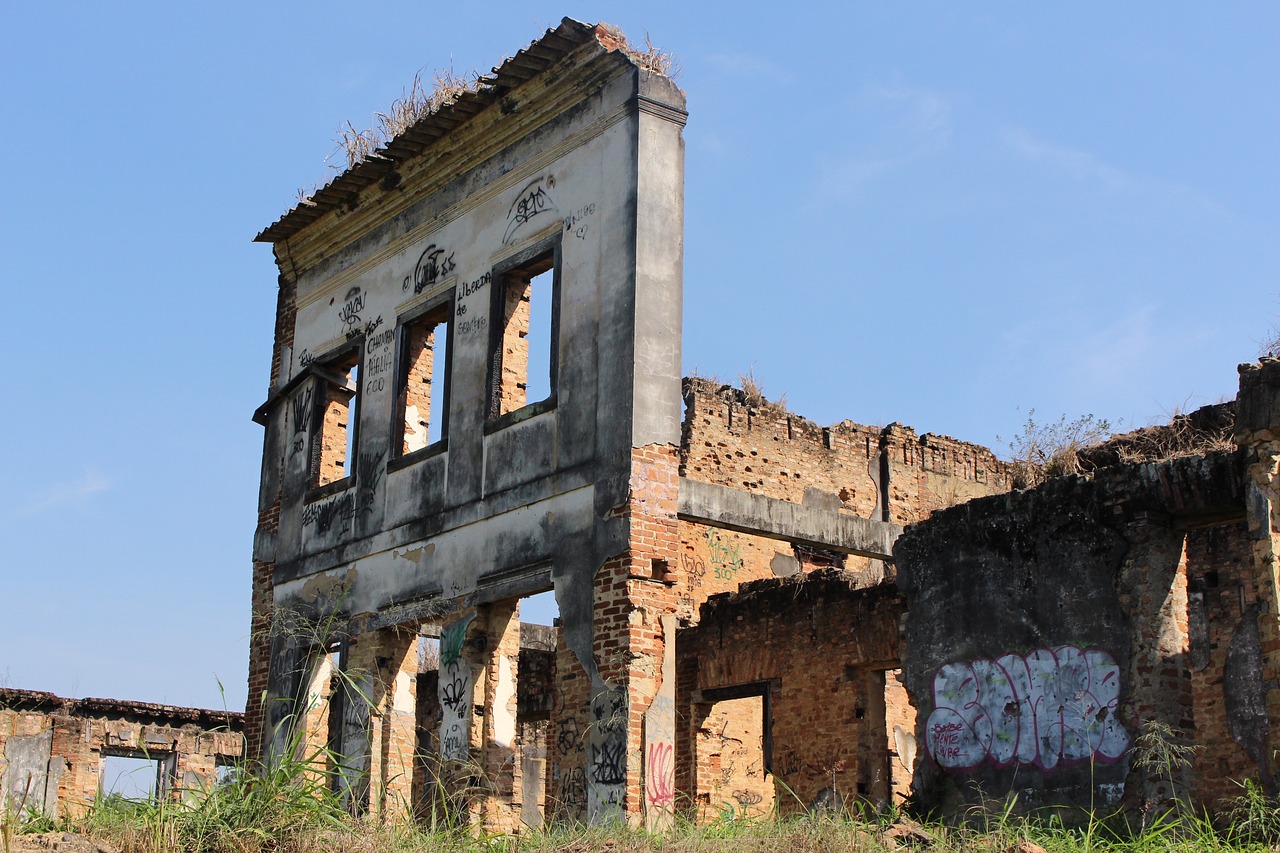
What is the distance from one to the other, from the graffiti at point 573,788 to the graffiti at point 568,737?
0.15m

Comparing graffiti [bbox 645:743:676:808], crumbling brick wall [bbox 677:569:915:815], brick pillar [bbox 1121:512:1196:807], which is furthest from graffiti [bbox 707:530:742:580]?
brick pillar [bbox 1121:512:1196:807]

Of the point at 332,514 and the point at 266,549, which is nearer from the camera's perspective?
the point at 332,514

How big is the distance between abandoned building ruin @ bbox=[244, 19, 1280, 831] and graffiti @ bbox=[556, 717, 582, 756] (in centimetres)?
6

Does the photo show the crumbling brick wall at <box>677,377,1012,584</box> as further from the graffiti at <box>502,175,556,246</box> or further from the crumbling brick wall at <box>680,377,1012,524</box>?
the graffiti at <box>502,175,556,246</box>

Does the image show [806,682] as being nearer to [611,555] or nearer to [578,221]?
[611,555]

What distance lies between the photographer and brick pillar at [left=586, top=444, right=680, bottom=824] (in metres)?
10.1

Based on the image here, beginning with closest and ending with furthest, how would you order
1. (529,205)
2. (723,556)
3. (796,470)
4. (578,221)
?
(578,221) < (529,205) < (723,556) < (796,470)

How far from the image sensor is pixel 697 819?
9.80 metres

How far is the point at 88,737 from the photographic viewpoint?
22500 mm

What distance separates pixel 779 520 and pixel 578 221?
3.46 meters

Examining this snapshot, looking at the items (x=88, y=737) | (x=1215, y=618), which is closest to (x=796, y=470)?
(x=1215, y=618)

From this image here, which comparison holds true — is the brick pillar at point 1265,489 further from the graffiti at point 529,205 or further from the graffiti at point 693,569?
the graffiti at point 693,569

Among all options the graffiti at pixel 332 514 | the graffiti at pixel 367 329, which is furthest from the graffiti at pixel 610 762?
the graffiti at pixel 367 329

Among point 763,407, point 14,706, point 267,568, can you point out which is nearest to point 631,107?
point 267,568
